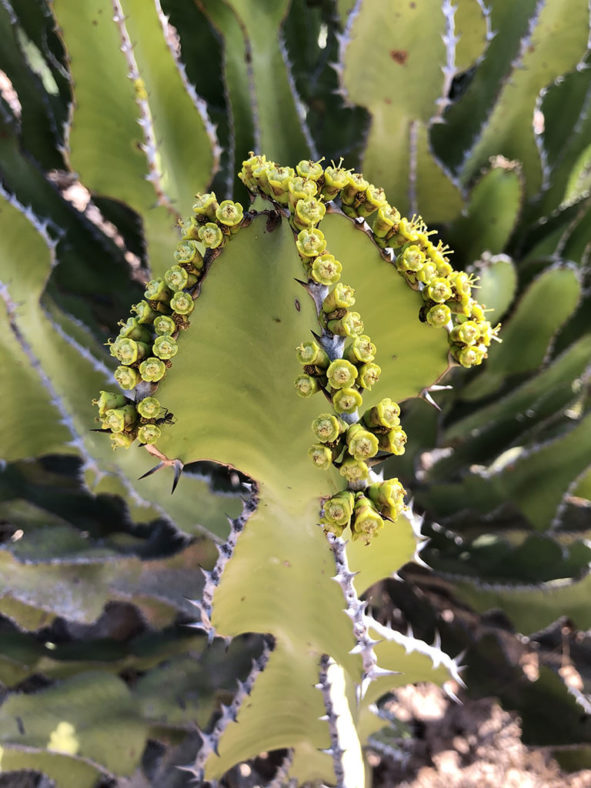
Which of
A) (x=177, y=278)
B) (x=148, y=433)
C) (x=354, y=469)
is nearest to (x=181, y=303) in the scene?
(x=177, y=278)

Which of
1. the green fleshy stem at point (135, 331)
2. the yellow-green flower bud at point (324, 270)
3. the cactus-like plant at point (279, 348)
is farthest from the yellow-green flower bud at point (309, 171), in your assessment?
the green fleshy stem at point (135, 331)

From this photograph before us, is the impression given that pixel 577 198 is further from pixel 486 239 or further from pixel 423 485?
pixel 423 485

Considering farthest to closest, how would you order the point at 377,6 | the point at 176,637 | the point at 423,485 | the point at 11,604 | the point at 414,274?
the point at 423,485 → the point at 176,637 → the point at 11,604 → the point at 377,6 → the point at 414,274

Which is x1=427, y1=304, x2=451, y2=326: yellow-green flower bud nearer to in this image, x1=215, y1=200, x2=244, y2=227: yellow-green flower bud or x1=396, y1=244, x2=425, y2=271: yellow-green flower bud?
x1=396, y1=244, x2=425, y2=271: yellow-green flower bud

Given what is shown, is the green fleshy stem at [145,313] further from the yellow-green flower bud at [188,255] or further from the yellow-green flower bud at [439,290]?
the yellow-green flower bud at [439,290]

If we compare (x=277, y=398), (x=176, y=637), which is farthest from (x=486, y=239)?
(x=176, y=637)

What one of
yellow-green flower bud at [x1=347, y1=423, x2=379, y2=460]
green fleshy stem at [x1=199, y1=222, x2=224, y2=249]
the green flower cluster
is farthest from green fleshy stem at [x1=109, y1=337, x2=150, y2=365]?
yellow-green flower bud at [x1=347, y1=423, x2=379, y2=460]
